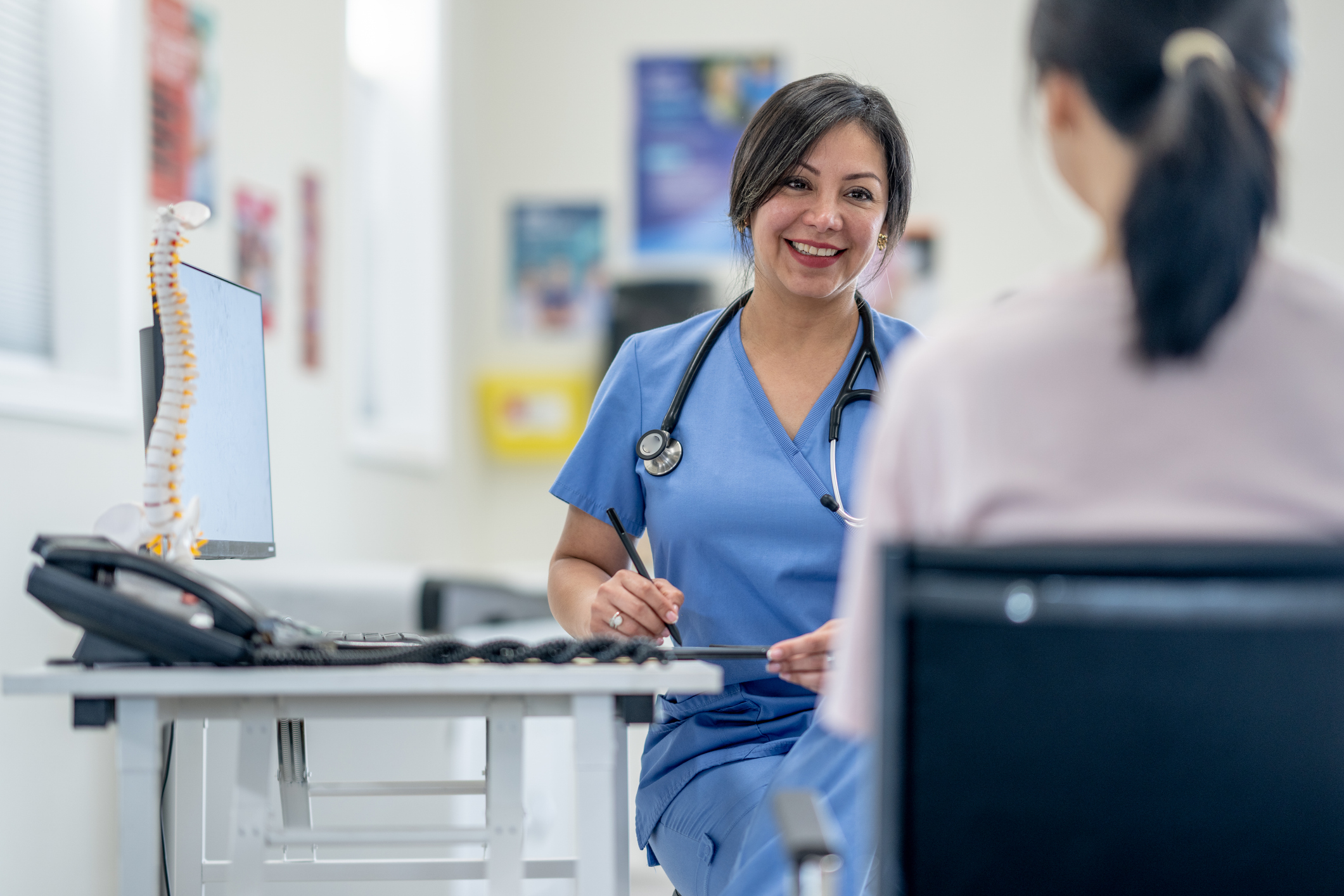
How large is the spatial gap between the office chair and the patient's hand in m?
0.48

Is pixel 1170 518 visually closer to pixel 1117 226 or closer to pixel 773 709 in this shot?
pixel 1117 226

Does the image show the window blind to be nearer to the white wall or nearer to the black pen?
the white wall

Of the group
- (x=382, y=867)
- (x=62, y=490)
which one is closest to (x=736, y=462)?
(x=382, y=867)

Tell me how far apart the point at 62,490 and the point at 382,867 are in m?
1.20

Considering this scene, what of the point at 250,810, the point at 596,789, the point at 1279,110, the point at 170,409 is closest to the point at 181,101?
the point at 170,409

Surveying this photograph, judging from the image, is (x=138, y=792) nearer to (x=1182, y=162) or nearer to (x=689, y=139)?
(x=1182, y=162)

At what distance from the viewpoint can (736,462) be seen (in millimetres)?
1515

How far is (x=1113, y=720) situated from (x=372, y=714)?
0.57 meters

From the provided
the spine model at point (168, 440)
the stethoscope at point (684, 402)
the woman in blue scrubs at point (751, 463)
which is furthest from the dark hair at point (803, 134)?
the spine model at point (168, 440)

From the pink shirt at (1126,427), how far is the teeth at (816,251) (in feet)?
2.70

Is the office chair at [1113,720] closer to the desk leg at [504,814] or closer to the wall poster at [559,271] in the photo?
the desk leg at [504,814]

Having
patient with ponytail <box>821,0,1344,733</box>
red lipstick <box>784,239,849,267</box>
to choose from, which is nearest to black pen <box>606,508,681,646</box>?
red lipstick <box>784,239,849,267</box>

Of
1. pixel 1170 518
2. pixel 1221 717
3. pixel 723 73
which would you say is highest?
pixel 723 73

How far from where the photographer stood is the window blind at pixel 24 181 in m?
2.29
